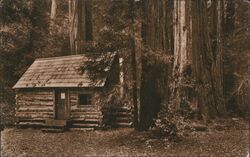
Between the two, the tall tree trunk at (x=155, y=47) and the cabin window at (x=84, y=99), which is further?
the cabin window at (x=84, y=99)

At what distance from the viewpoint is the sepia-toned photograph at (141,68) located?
7.21 meters

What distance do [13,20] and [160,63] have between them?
13.2 ft

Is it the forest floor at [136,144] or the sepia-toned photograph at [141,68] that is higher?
the sepia-toned photograph at [141,68]

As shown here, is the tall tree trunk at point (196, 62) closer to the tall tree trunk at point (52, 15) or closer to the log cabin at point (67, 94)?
the log cabin at point (67, 94)

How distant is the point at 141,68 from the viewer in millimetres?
8695

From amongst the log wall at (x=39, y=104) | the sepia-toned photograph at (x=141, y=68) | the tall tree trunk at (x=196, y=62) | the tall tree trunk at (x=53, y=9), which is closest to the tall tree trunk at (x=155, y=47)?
the sepia-toned photograph at (x=141, y=68)

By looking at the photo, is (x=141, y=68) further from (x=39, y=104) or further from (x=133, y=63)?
(x=39, y=104)

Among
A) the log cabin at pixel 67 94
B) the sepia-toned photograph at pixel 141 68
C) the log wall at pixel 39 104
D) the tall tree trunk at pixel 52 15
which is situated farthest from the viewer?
the log wall at pixel 39 104

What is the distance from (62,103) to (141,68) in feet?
12.4

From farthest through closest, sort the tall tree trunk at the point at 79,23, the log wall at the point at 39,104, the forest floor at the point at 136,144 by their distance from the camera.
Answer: the log wall at the point at 39,104, the tall tree trunk at the point at 79,23, the forest floor at the point at 136,144

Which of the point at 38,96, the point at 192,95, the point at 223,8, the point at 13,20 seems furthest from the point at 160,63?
the point at 38,96

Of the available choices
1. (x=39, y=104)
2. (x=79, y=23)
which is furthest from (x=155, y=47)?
(x=39, y=104)

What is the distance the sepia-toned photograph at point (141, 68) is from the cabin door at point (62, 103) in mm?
1093

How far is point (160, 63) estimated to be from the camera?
8281 millimetres
